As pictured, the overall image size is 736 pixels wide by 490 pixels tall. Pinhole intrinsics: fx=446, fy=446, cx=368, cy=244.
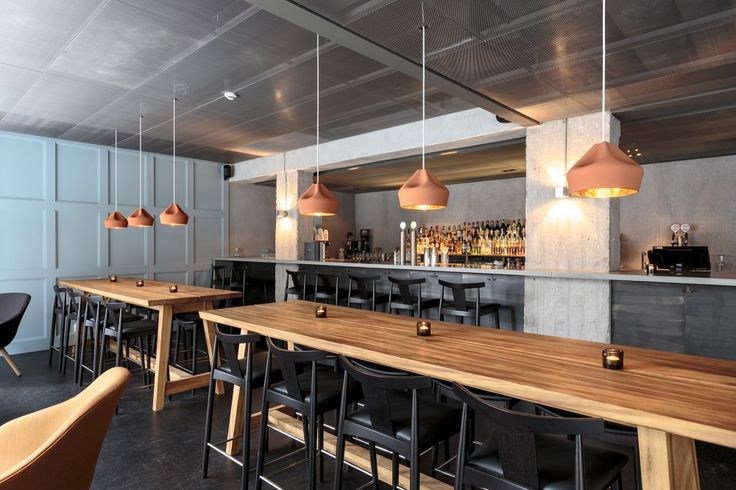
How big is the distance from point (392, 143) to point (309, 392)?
4247 millimetres

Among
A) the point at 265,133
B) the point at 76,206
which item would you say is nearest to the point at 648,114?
the point at 265,133

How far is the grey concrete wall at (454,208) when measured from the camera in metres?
9.09

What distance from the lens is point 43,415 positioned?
1.99 metres

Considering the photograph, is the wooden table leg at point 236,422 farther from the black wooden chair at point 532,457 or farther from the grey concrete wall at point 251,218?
the grey concrete wall at point 251,218

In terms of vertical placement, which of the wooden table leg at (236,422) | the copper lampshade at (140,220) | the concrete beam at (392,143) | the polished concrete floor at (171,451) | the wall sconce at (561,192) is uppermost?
the concrete beam at (392,143)

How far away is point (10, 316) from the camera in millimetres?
4758

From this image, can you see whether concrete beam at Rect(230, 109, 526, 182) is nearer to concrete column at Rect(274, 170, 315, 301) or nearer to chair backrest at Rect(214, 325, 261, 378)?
concrete column at Rect(274, 170, 315, 301)

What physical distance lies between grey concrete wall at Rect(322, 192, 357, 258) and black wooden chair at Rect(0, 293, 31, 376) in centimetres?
691

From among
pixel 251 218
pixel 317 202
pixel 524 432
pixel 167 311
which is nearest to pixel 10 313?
pixel 167 311

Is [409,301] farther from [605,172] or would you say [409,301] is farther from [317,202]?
[605,172]

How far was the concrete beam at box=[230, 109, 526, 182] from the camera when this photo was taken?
198 inches

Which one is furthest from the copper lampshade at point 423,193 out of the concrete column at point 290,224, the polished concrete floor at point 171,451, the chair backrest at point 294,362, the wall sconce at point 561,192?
the concrete column at point 290,224

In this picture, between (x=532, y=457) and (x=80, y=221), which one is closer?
(x=532, y=457)

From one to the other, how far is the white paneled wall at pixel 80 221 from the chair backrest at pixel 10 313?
4.27 feet
